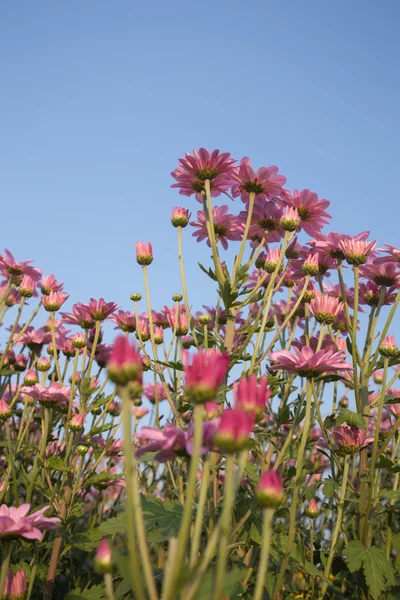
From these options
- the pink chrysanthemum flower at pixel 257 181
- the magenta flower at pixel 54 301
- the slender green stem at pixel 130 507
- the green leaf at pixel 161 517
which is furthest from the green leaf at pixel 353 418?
the magenta flower at pixel 54 301

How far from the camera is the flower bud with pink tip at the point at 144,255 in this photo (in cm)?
352

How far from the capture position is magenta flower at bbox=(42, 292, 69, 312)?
13.4ft

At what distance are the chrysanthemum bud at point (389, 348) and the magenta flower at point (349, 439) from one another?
46 centimetres

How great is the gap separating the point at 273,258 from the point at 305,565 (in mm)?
1639

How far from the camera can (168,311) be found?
13.8 feet

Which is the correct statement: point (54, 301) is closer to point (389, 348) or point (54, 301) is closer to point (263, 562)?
point (389, 348)

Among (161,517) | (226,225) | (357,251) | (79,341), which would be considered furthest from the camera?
(79,341)

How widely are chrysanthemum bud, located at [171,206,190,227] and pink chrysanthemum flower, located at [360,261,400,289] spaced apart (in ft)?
3.71

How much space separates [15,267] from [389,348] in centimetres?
297

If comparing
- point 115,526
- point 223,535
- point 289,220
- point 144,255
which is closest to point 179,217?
point 144,255

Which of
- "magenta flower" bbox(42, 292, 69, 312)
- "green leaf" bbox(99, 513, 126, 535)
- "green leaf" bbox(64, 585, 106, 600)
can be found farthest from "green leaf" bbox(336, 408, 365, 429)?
"magenta flower" bbox(42, 292, 69, 312)

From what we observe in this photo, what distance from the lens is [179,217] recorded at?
11.5 ft

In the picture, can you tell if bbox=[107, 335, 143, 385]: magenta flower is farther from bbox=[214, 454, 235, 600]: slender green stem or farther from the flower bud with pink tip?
the flower bud with pink tip

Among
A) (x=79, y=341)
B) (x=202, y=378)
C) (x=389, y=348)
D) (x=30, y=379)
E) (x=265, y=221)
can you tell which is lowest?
(x=202, y=378)
